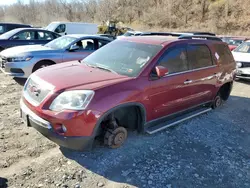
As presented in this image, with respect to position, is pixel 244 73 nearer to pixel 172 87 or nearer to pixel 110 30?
pixel 172 87

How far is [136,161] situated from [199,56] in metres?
2.49

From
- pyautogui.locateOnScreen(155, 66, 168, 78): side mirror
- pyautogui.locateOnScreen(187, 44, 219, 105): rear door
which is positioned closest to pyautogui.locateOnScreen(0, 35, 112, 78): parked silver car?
pyautogui.locateOnScreen(187, 44, 219, 105): rear door

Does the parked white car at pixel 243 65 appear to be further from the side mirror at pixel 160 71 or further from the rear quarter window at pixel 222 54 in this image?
the side mirror at pixel 160 71

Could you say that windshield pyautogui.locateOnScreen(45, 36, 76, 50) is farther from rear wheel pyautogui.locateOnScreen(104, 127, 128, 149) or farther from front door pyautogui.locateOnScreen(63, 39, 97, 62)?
rear wheel pyautogui.locateOnScreen(104, 127, 128, 149)

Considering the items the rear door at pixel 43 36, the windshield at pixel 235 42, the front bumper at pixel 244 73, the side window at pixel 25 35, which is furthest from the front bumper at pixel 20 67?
the windshield at pixel 235 42

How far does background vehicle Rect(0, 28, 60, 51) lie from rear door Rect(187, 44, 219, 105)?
7.48 metres

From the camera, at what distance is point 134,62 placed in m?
3.72

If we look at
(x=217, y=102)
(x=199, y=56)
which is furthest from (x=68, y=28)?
(x=199, y=56)

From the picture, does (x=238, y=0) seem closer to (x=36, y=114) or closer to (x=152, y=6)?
(x=152, y=6)

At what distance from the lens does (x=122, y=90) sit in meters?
3.17

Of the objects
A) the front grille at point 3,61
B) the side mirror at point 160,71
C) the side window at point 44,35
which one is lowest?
the front grille at point 3,61

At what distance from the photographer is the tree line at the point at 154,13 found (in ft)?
103

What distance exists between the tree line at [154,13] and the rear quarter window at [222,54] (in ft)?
87.0

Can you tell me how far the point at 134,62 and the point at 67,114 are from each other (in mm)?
1464
